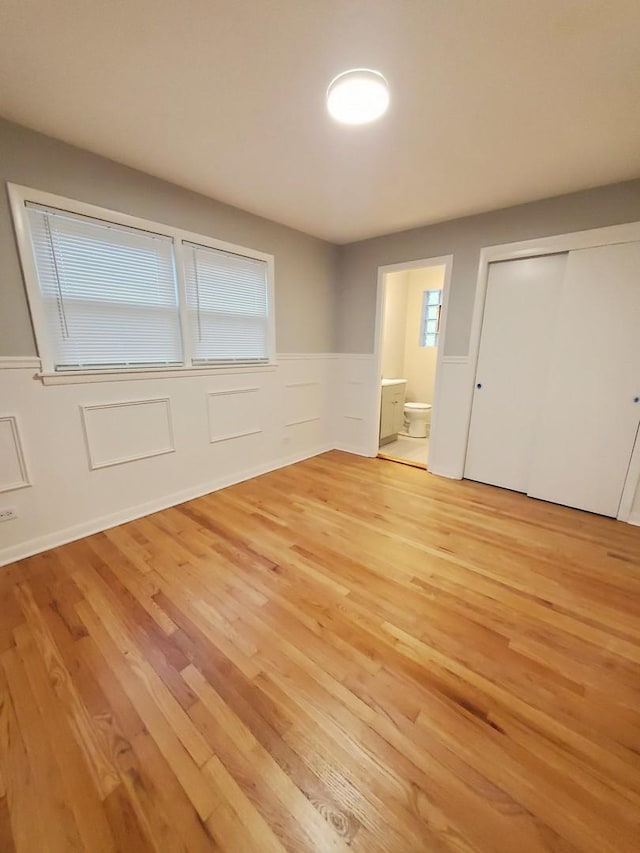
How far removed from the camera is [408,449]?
14.5ft

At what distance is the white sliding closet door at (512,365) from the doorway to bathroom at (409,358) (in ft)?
3.55

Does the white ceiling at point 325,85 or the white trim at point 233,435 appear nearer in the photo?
the white ceiling at point 325,85

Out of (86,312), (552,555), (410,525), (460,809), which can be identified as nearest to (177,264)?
(86,312)

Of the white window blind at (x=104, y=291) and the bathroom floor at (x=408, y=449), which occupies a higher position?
the white window blind at (x=104, y=291)

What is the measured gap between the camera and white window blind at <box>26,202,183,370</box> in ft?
6.60

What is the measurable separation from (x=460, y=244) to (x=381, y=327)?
1078 mm

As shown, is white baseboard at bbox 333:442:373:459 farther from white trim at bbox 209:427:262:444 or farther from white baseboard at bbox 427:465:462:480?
white trim at bbox 209:427:262:444

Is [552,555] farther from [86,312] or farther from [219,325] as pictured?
[86,312]

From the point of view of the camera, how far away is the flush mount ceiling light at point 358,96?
4.74ft

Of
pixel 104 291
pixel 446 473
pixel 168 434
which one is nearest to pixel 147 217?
pixel 104 291

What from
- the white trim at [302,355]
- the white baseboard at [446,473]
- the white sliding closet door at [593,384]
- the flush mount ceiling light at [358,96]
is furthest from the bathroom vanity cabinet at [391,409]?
the flush mount ceiling light at [358,96]

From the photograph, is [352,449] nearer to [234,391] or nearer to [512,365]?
[234,391]


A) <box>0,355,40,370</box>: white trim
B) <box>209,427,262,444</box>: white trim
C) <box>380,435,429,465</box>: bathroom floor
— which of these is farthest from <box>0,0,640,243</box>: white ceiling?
<box>380,435,429,465</box>: bathroom floor

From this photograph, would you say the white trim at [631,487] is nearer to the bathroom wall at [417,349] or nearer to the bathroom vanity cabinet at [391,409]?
the bathroom vanity cabinet at [391,409]
